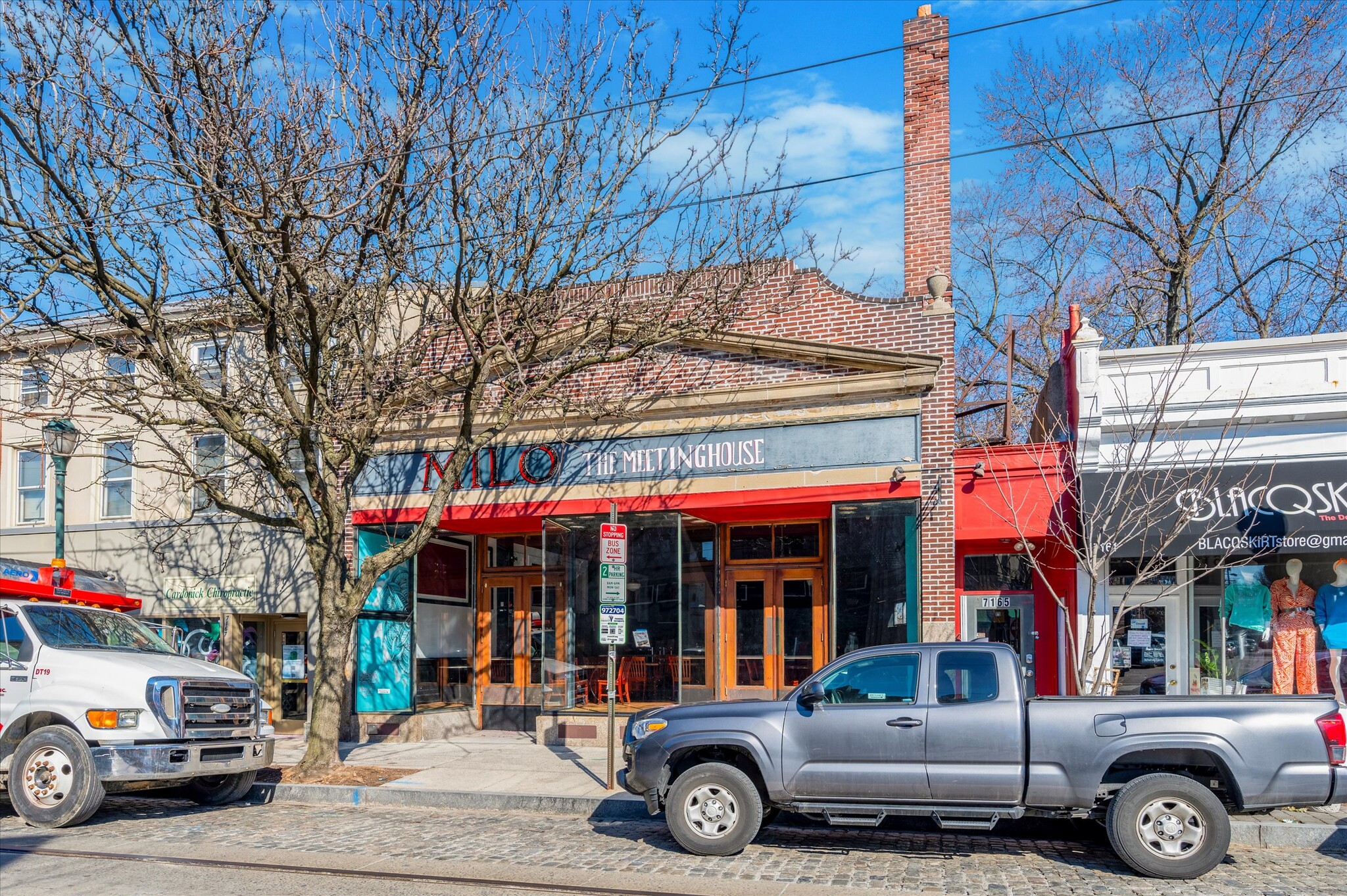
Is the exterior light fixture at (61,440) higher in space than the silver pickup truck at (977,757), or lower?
higher

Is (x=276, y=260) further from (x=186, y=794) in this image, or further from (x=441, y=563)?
(x=441, y=563)

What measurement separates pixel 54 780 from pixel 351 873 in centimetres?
413

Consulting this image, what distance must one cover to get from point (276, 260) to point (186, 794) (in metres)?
6.26

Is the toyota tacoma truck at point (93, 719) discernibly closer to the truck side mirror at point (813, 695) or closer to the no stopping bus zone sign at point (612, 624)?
the no stopping bus zone sign at point (612, 624)

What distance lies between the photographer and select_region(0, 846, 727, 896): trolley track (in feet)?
26.5

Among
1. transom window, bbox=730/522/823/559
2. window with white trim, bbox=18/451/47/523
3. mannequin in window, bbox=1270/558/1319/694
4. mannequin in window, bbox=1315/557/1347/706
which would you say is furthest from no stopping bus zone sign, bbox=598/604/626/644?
window with white trim, bbox=18/451/47/523

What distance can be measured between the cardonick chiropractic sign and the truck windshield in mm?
10982

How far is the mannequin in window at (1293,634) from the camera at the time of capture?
1365 centimetres

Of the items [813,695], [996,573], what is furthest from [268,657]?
[813,695]

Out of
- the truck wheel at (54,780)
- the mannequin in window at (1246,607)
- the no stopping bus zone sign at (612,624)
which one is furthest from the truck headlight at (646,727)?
the mannequin in window at (1246,607)

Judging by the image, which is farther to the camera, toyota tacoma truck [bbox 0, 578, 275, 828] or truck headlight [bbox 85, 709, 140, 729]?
truck headlight [bbox 85, 709, 140, 729]

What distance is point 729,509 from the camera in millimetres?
16547

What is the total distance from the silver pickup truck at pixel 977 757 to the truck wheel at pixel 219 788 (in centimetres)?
524

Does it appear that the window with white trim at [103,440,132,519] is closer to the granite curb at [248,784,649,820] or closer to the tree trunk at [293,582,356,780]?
the tree trunk at [293,582,356,780]
